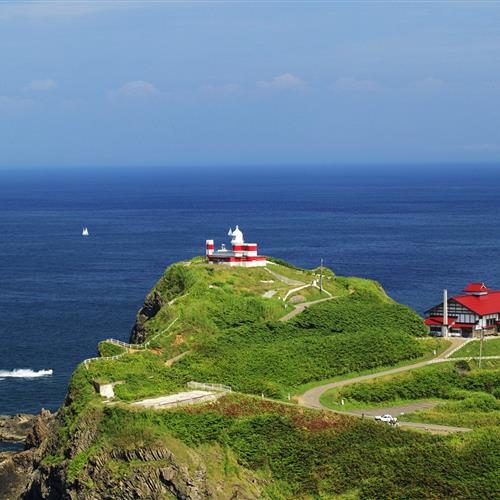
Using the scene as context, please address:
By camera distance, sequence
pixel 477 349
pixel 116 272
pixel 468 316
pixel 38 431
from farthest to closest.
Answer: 1. pixel 116 272
2. pixel 468 316
3. pixel 477 349
4. pixel 38 431

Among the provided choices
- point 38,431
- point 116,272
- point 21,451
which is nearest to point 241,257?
point 38,431

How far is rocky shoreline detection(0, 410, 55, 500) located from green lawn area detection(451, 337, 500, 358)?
31.3 m

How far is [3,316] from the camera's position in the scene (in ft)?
397

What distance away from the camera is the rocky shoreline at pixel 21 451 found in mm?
73375

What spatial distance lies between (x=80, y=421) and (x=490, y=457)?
24.6m

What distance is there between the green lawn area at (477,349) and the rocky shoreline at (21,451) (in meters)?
31.3

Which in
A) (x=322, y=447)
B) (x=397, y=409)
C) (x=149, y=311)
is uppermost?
(x=149, y=311)

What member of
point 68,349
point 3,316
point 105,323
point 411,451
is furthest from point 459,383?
point 3,316

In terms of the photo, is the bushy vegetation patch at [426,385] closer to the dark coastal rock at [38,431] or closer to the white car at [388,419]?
the white car at [388,419]

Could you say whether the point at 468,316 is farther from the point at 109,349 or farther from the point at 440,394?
the point at 109,349

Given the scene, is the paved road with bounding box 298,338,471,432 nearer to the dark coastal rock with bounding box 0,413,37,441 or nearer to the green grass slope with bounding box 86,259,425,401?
the green grass slope with bounding box 86,259,425,401

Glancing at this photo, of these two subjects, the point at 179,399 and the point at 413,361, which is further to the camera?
the point at 413,361

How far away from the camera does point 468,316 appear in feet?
292

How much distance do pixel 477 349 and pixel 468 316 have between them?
16.9 feet
